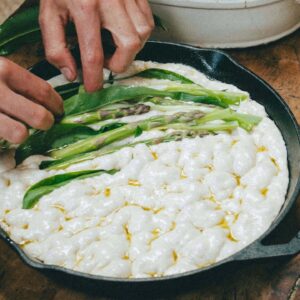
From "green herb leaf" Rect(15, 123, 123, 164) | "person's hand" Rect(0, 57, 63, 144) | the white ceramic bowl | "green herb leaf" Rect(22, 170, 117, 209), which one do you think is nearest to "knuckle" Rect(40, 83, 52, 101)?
"person's hand" Rect(0, 57, 63, 144)

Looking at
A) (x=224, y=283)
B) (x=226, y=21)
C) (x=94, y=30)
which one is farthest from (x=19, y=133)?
(x=226, y=21)

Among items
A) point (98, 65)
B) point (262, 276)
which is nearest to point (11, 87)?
point (98, 65)

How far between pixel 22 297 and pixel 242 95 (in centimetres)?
99

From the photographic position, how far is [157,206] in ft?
4.80

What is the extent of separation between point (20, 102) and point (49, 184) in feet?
0.85

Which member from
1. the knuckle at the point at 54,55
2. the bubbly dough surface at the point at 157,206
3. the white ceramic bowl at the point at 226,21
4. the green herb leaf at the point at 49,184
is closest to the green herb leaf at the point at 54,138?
the bubbly dough surface at the point at 157,206

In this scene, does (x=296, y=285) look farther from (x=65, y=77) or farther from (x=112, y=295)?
(x=65, y=77)

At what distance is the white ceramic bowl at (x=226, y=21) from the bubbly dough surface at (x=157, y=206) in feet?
2.04

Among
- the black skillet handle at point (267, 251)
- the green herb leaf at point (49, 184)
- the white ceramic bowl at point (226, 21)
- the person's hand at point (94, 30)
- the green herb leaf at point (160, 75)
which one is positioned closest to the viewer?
the black skillet handle at point (267, 251)

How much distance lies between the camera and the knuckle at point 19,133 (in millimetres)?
1481

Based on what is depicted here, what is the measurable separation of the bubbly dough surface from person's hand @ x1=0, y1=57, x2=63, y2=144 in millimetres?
142

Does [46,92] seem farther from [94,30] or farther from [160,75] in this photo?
[160,75]

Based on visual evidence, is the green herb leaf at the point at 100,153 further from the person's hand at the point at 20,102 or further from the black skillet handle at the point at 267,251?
the black skillet handle at the point at 267,251

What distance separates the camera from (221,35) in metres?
2.15
